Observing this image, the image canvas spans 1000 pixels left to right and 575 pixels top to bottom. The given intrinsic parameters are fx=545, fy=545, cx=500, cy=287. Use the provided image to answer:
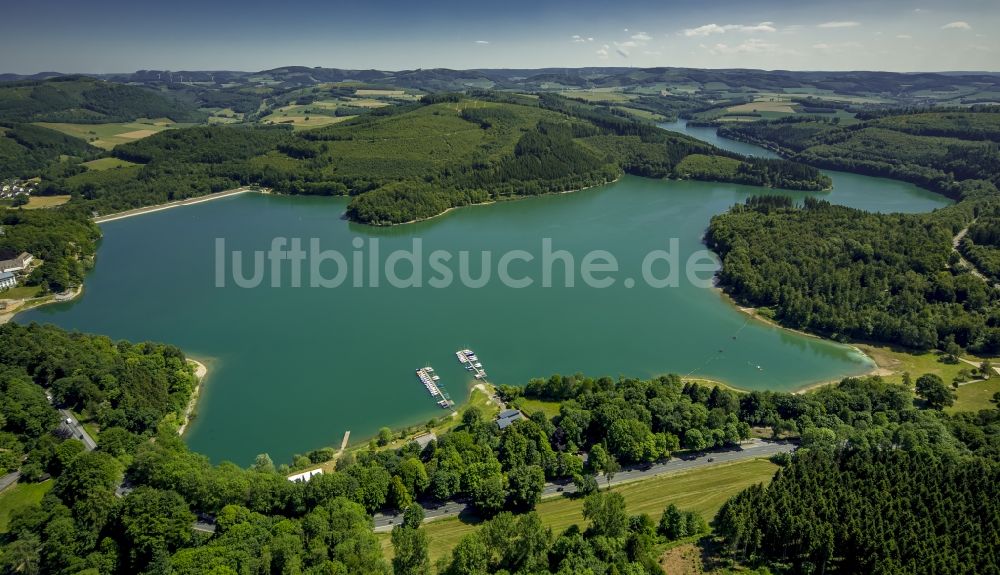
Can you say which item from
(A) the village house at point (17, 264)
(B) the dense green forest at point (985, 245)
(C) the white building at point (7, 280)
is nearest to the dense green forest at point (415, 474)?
(C) the white building at point (7, 280)

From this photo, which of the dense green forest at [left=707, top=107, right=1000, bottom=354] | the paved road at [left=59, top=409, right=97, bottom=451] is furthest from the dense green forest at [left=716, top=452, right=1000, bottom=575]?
the paved road at [left=59, top=409, right=97, bottom=451]

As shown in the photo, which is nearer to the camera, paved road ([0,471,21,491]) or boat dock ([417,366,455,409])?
paved road ([0,471,21,491])

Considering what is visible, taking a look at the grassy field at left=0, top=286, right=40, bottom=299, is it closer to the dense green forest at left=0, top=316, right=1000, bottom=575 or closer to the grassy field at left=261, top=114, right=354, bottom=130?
the dense green forest at left=0, top=316, right=1000, bottom=575

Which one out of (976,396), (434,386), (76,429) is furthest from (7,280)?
(976,396)

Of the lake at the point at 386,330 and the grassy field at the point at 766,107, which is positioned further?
the grassy field at the point at 766,107

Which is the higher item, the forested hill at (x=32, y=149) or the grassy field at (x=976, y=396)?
the forested hill at (x=32, y=149)

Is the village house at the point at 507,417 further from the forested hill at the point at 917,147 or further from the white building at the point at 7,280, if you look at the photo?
the forested hill at the point at 917,147

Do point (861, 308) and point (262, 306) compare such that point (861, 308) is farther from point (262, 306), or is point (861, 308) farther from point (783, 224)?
point (262, 306)
